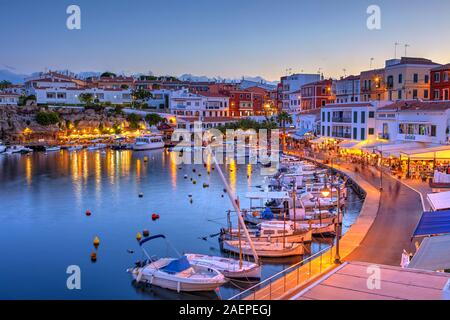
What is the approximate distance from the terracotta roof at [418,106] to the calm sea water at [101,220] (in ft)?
30.4

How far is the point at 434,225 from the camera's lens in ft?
48.3

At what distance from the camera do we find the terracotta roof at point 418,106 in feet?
114

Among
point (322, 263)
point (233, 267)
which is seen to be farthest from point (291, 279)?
point (233, 267)

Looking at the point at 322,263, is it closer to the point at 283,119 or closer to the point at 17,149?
the point at 283,119

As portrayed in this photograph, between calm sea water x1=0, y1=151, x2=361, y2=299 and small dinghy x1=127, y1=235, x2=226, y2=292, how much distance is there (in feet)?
1.01

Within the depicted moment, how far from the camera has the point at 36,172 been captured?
4991 centimetres

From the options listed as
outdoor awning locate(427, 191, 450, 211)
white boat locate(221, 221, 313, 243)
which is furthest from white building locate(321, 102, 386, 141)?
outdoor awning locate(427, 191, 450, 211)

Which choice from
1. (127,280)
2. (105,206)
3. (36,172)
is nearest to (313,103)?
(36,172)

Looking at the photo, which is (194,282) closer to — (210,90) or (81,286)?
(81,286)

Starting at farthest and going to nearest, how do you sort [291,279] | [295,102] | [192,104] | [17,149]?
[192,104] < [295,102] < [17,149] < [291,279]

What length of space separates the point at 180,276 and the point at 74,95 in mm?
85507

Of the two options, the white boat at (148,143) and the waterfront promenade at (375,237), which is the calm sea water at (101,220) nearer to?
the waterfront promenade at (375,237)

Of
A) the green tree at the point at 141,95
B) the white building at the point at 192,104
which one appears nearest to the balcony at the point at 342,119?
the white building at the point at 192,104
